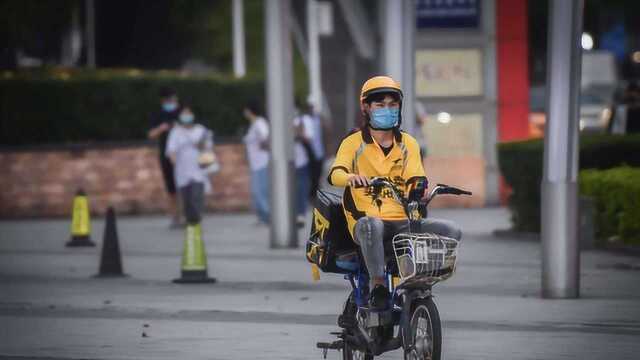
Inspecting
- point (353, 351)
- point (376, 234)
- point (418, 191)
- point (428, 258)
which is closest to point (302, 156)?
point (353, 351)

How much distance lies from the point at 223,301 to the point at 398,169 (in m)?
5.31

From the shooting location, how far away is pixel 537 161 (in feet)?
69.2

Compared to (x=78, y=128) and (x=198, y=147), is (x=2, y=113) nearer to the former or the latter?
(x=78, y=128)

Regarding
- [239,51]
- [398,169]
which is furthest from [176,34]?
[398,169]

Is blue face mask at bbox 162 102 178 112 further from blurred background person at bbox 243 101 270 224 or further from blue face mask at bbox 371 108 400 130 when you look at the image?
blue face mask at bbox 371 108 400 130

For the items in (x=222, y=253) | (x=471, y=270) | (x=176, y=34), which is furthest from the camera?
(x=176, y=34)

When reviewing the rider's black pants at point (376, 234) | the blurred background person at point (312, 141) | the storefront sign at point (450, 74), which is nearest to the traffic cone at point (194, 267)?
the rider's black pants at point (376, 234)

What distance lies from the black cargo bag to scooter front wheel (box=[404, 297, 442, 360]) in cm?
73

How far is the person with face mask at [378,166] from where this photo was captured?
9.83 metres

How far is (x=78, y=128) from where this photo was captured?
93.0 feet

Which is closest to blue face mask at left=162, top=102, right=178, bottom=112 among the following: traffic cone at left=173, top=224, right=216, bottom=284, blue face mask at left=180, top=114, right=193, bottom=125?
blue face mask at left=180, top=114, right=193, bottom=125

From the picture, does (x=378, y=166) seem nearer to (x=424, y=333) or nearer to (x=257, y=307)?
(x=424, y=333)

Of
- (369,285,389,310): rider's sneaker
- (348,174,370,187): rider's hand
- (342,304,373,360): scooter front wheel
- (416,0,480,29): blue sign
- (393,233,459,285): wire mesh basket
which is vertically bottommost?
(342,304,373,360): scooter front wheel

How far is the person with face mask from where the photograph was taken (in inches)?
387
